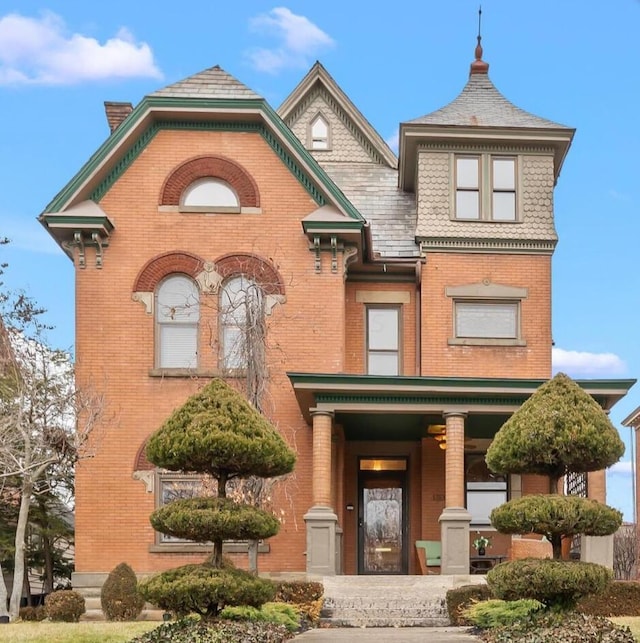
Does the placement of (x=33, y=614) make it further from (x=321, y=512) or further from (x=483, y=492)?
(x=483, y=492)

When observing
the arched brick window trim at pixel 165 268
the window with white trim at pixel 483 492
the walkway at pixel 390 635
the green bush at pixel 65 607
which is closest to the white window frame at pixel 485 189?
the window with white trim at pixel 483 492

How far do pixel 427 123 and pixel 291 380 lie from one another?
7424 millimetres

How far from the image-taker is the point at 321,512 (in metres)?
23.1

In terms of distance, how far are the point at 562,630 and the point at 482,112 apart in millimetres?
16311

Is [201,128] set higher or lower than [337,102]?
lower

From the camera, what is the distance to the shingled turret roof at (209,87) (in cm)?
2603

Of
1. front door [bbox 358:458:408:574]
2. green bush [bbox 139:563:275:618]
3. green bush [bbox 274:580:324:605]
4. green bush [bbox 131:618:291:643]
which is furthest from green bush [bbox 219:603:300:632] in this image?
front door [bbox 358:458:408:574]

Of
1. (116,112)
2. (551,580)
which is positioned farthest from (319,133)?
(551,580)

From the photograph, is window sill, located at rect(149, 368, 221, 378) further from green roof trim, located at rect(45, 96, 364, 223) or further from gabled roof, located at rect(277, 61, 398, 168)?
gabled roof, located at rect(277, 61, 398, 168)

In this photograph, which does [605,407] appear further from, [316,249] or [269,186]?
[269,186]

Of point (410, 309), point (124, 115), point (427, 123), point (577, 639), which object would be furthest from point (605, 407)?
point (124, 115)

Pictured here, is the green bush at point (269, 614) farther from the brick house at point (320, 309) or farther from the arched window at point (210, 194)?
the arched window at point (210, 194)

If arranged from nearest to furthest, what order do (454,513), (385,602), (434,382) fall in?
(385,602), (454,513), (434,382)

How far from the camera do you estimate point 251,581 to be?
48.6ft
